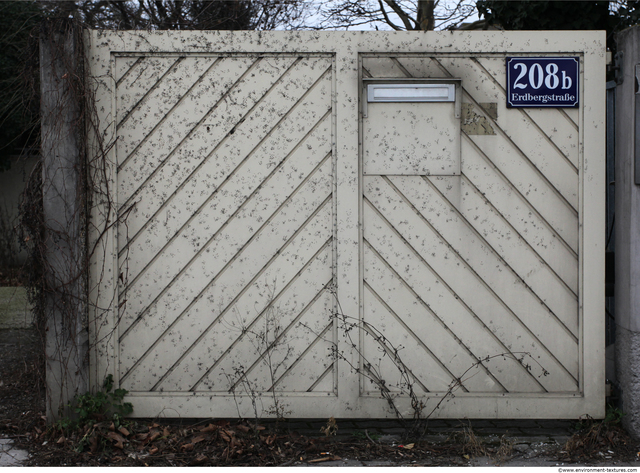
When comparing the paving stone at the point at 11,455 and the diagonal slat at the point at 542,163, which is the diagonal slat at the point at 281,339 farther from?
the diagonal slat at the point at 542,163

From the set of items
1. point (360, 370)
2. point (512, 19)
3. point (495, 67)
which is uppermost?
point (512, 19)

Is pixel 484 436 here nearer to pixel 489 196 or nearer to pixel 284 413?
pixel 284 413

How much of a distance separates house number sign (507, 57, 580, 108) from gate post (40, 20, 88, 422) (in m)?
Answer: 2.90

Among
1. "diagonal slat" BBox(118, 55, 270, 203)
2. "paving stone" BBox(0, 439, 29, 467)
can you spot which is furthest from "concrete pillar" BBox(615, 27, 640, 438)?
"paving stone" BBox(0, 439, 29, 467)

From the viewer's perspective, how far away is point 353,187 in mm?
3734

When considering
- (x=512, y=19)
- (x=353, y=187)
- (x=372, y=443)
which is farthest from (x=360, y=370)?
(x=512, y=19)

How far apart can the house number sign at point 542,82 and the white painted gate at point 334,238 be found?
0.09 meters

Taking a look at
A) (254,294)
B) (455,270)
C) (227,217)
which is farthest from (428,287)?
(227,217)

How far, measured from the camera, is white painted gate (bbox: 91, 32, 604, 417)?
3740 mm

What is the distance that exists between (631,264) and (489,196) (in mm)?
1011

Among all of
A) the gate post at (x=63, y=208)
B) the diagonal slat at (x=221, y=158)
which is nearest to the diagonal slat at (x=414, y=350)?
the diagonal slat at (x=221, y=158)

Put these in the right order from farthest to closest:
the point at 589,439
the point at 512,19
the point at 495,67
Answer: the point at 512,19, the point at 495,67, the point at 589,439

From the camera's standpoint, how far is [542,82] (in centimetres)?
372

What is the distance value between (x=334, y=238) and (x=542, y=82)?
1.76 meters
